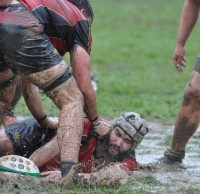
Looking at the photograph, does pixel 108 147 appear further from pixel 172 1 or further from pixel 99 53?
pixel 172 1

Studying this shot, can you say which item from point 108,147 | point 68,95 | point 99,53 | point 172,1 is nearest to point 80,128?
point 68,95

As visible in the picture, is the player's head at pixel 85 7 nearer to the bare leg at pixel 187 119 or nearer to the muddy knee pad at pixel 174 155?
the bare leg at pixel 187 119

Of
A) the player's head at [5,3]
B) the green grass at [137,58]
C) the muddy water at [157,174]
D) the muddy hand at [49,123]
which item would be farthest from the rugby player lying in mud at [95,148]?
the green grass at [137,58]

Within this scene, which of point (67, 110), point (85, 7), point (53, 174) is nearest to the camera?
point (67, 110)

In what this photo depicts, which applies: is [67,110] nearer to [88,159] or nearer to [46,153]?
[46,153]

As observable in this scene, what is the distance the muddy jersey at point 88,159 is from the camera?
8.11 meters

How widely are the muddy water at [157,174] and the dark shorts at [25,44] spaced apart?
3.12 ft

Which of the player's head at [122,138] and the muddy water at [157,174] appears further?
the player's head at [122,138]

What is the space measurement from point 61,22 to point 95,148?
1.36 meters

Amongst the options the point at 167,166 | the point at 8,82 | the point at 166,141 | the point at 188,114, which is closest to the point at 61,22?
the point at 8,82

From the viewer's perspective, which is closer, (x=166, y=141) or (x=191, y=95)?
(x=191, y=95)

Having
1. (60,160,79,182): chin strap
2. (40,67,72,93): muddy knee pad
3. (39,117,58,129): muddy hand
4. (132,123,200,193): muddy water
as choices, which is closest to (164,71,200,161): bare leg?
(132,123,200,193): muddy water

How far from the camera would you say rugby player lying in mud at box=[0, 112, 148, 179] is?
8.09m

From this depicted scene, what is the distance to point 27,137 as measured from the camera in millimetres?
8578
